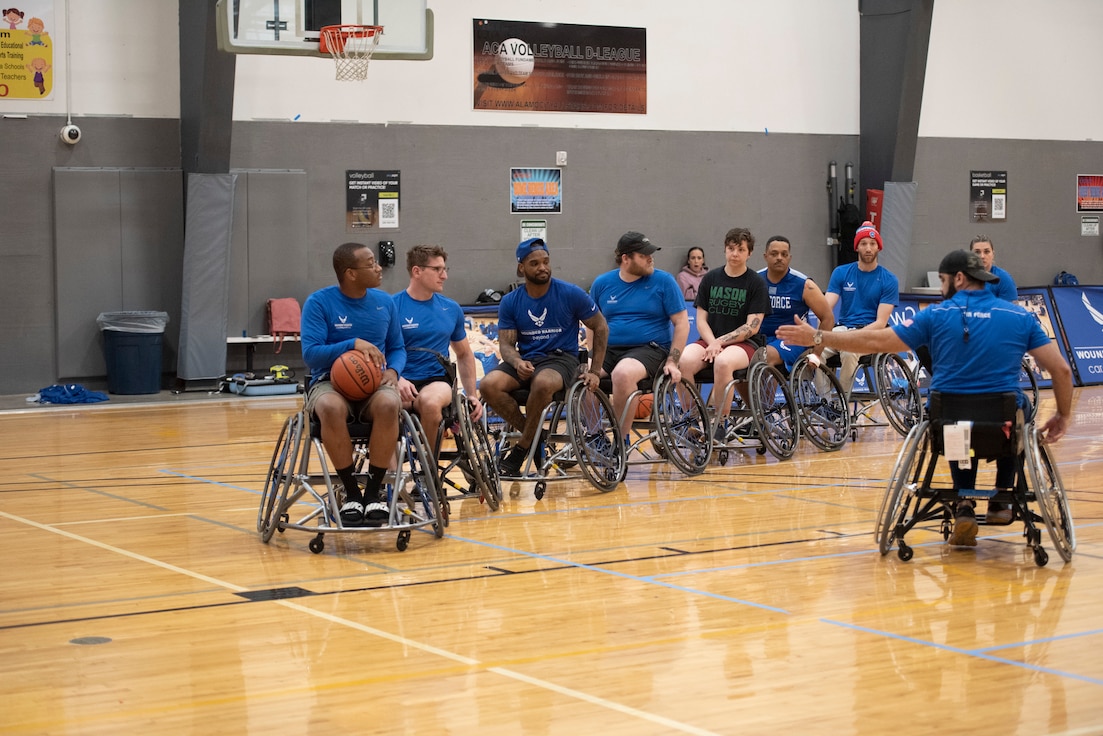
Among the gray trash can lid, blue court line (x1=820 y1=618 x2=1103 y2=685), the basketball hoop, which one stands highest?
the basketball hoop

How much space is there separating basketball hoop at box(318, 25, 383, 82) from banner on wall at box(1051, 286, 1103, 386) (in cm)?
691

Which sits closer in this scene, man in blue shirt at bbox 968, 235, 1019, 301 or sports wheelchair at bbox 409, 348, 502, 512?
sports wheelchair at bbox 409, 348, 502, 512

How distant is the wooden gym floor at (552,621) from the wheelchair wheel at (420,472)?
126 millimetres

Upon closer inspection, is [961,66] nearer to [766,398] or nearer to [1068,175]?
[1068,175]

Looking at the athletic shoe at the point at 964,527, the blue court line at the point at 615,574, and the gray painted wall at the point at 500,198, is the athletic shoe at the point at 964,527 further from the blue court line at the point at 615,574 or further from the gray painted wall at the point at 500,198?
the gray painted wall at the point at 500,198

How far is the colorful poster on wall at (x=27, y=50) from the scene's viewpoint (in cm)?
1221

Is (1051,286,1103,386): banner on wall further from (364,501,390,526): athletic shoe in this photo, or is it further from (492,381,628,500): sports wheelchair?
(364,501,390,526): athletic shoe

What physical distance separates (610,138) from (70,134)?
5590mm

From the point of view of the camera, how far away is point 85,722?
10.7ft

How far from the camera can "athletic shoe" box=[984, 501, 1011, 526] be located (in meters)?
5.26

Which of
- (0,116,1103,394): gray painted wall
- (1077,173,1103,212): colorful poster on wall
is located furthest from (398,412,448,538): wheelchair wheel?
(1077,173,1103,212): colorful poster on wall

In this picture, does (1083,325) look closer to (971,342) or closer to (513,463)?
(513,463)

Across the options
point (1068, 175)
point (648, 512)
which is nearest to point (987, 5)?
point (1068, 175)

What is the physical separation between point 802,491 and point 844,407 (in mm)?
1996
